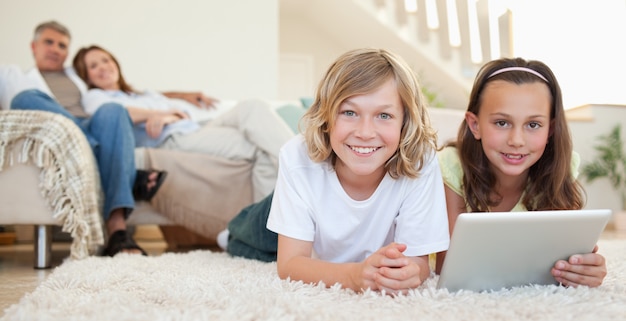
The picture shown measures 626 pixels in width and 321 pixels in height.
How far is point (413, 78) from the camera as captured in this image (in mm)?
1159

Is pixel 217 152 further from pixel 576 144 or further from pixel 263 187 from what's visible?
pixel 576 144

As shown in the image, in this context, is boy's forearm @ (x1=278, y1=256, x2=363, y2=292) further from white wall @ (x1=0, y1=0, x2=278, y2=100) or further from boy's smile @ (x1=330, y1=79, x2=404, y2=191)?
white wall @ (x1=0, y1=0, x2=278, y2=100)

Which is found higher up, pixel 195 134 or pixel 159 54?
pixel 159 54

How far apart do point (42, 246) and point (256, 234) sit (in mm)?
667

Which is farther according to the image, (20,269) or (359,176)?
(20,269)

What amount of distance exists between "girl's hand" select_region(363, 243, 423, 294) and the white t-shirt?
0.16m

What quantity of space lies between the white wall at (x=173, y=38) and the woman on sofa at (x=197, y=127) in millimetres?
A: 1295

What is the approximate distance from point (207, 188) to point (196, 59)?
217cm

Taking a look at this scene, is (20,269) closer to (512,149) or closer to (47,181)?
(47,181)

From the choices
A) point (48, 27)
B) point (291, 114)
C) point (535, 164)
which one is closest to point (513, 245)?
point (535, 164)

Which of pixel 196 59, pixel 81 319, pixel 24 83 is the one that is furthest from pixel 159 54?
pixel 81 319

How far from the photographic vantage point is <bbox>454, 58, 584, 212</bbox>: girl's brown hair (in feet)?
4.24

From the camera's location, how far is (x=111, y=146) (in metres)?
1.93

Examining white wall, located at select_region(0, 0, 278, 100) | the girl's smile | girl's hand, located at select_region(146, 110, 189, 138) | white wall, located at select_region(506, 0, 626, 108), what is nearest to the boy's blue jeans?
the girl's smile
